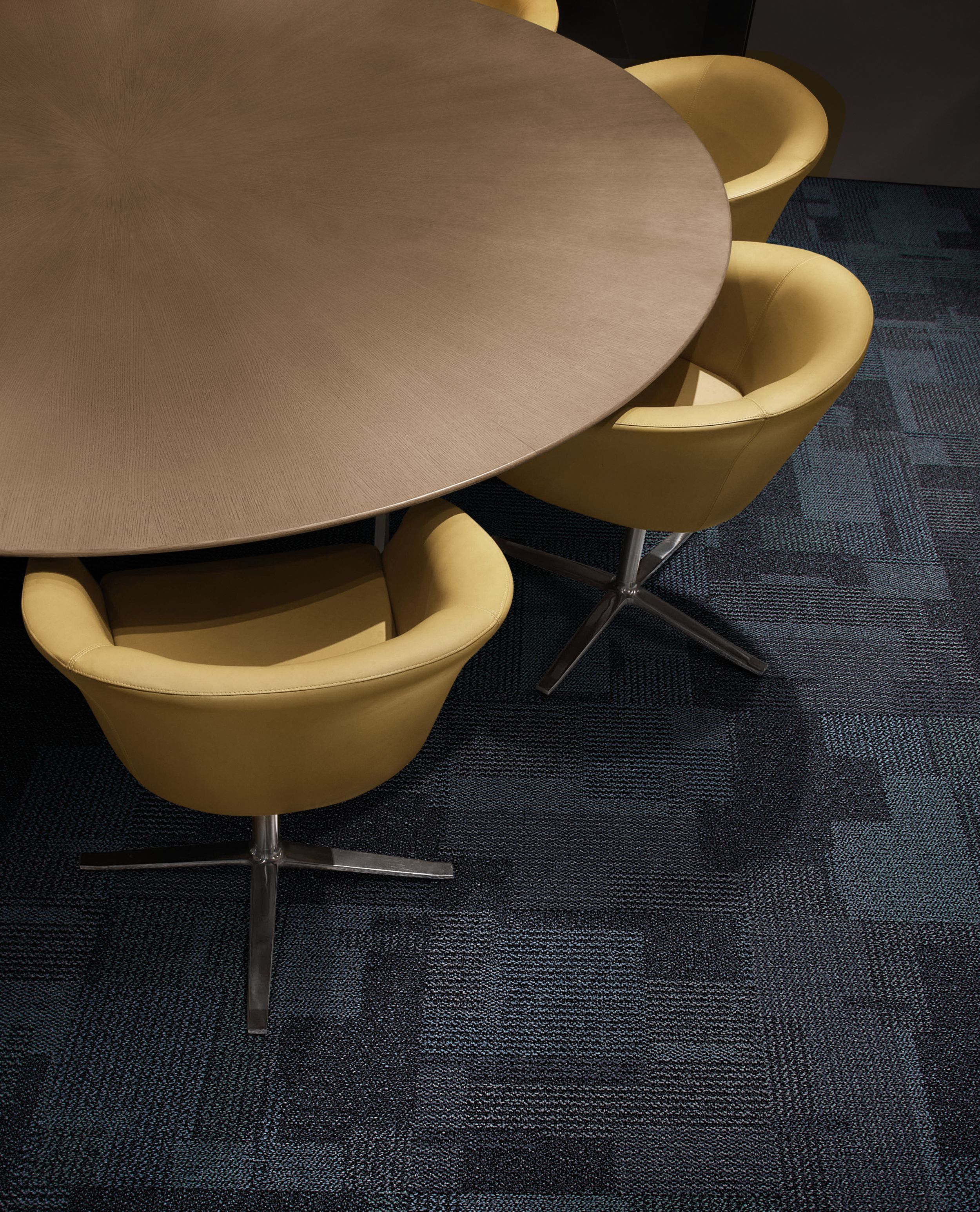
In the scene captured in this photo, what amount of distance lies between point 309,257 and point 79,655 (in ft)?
2.77

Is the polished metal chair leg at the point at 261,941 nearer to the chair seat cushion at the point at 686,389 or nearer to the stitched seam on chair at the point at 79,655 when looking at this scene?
the stitched seam on chair at the point at 79,655

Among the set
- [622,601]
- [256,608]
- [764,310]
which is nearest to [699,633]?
[622,601]

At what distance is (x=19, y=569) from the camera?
2.22 meters

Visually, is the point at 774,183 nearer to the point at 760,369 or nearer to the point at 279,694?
the point at 760,369

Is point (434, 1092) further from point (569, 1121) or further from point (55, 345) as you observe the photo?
point (55, 345)

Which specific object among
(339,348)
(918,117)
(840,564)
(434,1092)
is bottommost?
(434,1092)

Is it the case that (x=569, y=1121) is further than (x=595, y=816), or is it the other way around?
(x=595, y=816)

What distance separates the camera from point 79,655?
1.13m

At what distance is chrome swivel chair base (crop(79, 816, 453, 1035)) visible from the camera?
1654 mm

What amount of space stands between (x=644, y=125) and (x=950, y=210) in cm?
197

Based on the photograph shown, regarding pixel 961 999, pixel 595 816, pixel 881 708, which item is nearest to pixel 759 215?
pixel 881 708

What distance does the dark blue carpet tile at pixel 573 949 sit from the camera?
4.93ft

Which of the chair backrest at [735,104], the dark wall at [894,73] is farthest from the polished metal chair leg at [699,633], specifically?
the dark wall at [894,73]

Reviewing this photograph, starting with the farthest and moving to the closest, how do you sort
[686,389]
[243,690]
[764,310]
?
[686,389] < [764,310] < [243,690]
